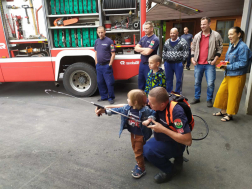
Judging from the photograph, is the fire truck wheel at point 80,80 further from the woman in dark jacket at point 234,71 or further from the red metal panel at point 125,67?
the woman in dark jacket at point 234,71

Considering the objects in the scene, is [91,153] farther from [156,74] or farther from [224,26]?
[224,26]

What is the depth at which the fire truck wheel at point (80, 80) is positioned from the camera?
5.07 metres

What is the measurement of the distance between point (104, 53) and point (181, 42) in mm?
1811

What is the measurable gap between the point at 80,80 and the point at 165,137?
365 centimetres

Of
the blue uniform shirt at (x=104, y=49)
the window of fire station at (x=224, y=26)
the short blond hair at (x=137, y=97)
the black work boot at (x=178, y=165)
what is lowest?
the black work boot at (x=178, y=165)

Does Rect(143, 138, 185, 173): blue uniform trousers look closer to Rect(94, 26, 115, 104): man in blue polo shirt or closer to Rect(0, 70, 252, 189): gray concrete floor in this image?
Rect(0, 70, 252, 189): gray concrete floor

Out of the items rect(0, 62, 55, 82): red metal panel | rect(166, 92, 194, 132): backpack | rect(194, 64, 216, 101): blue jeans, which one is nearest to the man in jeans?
rect(194, 64, 216, 101): blue jeans

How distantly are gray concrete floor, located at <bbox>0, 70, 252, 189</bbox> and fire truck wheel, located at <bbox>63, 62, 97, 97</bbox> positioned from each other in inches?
32.9

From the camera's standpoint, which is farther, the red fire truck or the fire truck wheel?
the fire truck wheel

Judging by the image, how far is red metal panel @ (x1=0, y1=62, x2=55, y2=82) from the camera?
5.05 meters

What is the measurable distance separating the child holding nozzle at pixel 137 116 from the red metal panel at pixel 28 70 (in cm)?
349

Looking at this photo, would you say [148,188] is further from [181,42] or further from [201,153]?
[181,42]

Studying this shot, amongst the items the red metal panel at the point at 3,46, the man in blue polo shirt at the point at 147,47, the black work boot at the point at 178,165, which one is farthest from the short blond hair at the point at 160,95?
the red metal panel at the point at 3,46

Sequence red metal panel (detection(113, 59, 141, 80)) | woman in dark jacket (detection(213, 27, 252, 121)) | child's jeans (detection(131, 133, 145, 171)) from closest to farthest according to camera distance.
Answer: child's jeans (detection(131, 133, 145, 171))
woman in dark jacket (detection(213, 27, 252, 121))
red metal panel (detection(113, 59, 141, 80))
